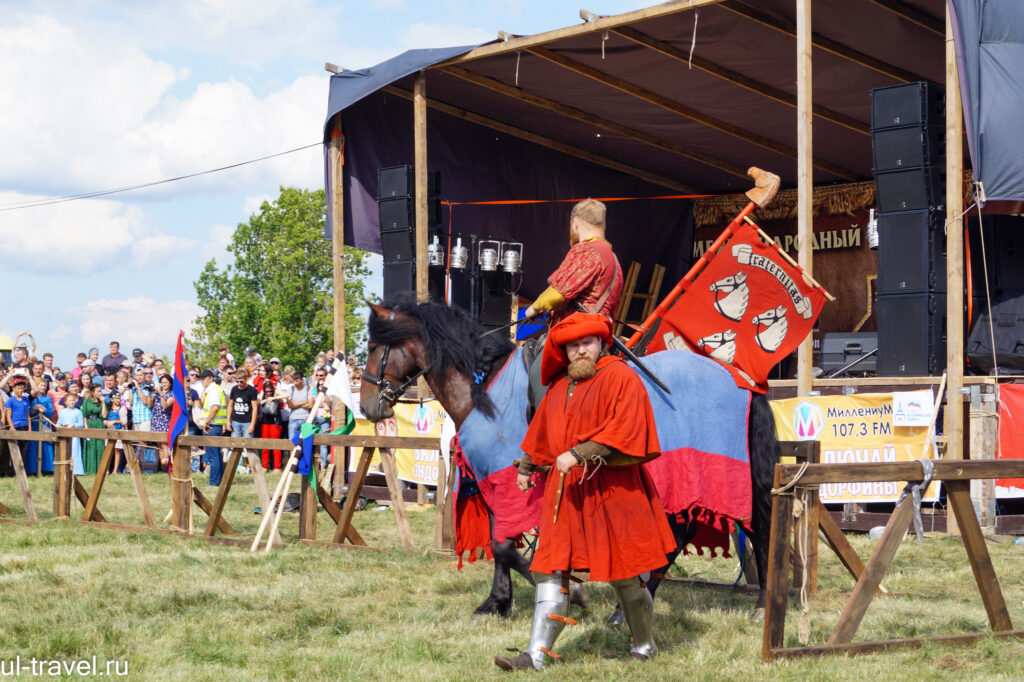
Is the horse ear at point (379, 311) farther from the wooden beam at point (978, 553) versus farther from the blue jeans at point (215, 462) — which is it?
the blue jeans at point (215, 462)

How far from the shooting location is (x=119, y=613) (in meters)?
5.71

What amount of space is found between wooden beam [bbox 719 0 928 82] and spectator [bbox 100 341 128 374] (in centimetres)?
1113

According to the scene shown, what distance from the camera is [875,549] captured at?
185 inches

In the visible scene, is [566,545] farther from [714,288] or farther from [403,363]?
[714,288]

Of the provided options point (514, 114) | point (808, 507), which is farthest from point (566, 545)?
point (514, 114)

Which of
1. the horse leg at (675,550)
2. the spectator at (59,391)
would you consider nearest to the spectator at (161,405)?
the spectator at (59,391)

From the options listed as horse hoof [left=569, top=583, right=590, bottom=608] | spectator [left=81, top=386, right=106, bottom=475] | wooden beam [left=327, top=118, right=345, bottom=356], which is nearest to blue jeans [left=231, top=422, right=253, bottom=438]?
wooden beam [left=327, top=118, right=345, bottom=356]

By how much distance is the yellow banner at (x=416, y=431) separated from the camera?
1154cm

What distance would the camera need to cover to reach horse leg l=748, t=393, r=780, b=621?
5.80 meters

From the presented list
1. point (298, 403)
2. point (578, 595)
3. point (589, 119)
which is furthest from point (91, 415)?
point (578, 595)

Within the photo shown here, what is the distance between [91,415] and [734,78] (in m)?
9.81

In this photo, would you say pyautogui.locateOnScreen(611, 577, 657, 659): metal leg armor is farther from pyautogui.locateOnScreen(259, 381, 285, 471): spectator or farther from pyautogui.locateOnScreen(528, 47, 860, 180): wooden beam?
pyautogui.locateOnScreen(259, 381, 285, 471): spectator

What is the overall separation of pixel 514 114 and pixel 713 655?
1089 cm

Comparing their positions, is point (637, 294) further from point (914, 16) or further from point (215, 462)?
point (914, 16)
